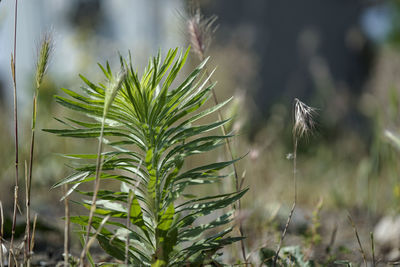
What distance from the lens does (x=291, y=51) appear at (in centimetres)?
934

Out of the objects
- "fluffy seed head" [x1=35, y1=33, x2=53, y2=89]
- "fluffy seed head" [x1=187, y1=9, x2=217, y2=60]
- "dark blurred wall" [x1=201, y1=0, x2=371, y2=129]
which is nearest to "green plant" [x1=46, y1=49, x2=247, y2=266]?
"fluffy seed head" [x1=35, y1=33, x2=53, y2=89]

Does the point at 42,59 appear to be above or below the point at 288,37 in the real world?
below

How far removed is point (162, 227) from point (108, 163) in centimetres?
18

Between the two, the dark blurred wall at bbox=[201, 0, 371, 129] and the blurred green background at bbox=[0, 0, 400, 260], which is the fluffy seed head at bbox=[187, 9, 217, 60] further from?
the dark blurred wall at bbox=[201, 0, 371, 129]

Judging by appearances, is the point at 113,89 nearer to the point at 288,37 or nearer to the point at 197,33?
the point at 197,33

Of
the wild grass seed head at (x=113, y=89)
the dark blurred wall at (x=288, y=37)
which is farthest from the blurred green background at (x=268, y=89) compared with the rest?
the wild grass seed head at (x=113, y=89)

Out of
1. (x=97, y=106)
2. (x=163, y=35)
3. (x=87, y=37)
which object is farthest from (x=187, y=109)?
(x=163, y=35)

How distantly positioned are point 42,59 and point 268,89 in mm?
8476

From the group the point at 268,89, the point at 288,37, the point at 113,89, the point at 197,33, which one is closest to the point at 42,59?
the point at 113,89

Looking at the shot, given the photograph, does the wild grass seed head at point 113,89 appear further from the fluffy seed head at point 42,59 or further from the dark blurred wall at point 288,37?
the dark blurred wall at point 288,37

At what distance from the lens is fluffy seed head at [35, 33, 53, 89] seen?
2.83 feet

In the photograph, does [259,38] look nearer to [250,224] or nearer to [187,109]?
[250,224]

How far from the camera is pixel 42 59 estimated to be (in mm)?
864

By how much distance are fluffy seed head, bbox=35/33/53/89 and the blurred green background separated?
4 cm
